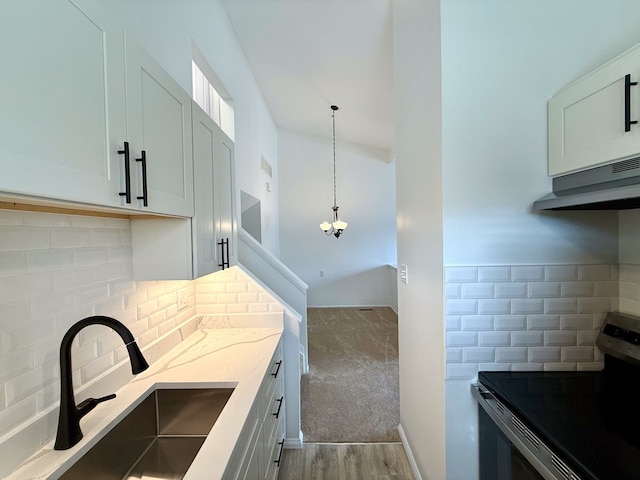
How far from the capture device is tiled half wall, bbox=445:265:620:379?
52.9 inches

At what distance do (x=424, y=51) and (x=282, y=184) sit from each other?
16.5 feet

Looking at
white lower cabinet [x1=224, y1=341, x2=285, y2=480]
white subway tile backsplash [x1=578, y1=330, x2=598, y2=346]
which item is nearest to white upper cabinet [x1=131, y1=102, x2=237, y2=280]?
white lower cabinet [x1=224, y1=341, x2=285, y2=480]

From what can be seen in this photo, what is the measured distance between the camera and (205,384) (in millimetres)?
1291

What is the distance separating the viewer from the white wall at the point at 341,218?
6359mm

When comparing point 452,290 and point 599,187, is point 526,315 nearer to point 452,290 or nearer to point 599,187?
point 452,290

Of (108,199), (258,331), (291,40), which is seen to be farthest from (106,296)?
(291,40)

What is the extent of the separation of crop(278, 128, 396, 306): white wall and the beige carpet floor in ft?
4.28

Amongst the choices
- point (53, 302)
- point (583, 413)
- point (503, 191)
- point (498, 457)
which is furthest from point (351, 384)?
point (53, 302)

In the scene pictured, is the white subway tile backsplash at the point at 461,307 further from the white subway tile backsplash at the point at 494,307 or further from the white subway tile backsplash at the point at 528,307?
the white subway tile backsplash at the point at 528,307

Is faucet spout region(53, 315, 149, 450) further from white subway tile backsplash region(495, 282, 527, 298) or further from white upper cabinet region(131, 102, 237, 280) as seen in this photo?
white subway tile backsplash region(495, 282, 527, 298)

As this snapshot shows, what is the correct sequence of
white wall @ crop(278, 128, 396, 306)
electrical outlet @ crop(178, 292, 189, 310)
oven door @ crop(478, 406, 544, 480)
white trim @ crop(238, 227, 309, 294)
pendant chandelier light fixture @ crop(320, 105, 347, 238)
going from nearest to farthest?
oven door @ crop(478, 406, 544, 480) → electrical outlet @ crop(178, 292, 189, 310) → white trim @ crop(238, 227, 309, 294) → pendant chandelier light fixture @ crop(320, 105, 347, 238) → white wall @ crop(278, 128, 396, 306)

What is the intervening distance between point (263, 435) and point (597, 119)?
189 centimetres

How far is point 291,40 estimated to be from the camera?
308 centimetres

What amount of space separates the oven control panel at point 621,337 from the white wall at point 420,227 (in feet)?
2.30
